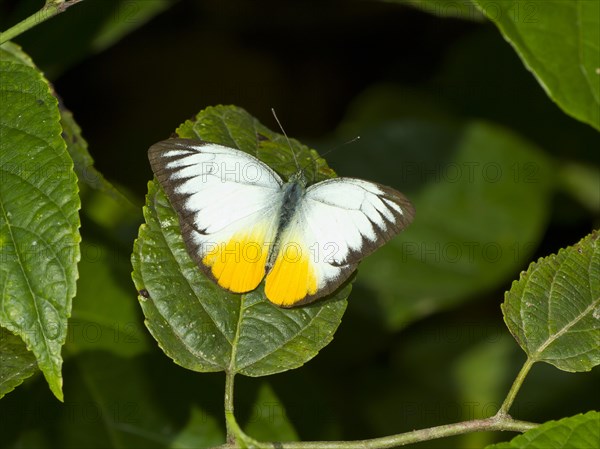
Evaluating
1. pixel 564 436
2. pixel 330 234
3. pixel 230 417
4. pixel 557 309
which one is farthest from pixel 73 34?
pixel 564 436

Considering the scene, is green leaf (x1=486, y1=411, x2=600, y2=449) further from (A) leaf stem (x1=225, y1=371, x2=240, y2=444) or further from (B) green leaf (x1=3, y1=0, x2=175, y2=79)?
(B) green leaf (x1=3, y1=0, x2=175, y2=79)

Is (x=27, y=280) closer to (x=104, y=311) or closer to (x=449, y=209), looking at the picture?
(x=104, y=311)

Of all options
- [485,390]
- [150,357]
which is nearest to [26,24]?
[150,357]

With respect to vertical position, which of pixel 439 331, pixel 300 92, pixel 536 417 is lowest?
pixel 536 417

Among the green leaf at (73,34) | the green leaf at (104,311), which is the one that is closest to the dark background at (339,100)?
the green leaf at (73,34)

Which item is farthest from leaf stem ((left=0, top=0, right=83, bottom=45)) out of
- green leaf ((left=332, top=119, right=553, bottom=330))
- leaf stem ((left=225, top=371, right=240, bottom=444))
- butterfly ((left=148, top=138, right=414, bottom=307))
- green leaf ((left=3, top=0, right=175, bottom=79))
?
green leaf ((left=332, top=119, right=553, bottom=330))

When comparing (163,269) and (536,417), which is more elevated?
(163,269)

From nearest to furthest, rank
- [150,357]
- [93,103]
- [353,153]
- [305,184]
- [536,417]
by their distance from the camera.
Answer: [305,184] < [150,357] < [536,417] < [353,153] < [93,103]

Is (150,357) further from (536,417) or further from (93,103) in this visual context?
(93,103)
